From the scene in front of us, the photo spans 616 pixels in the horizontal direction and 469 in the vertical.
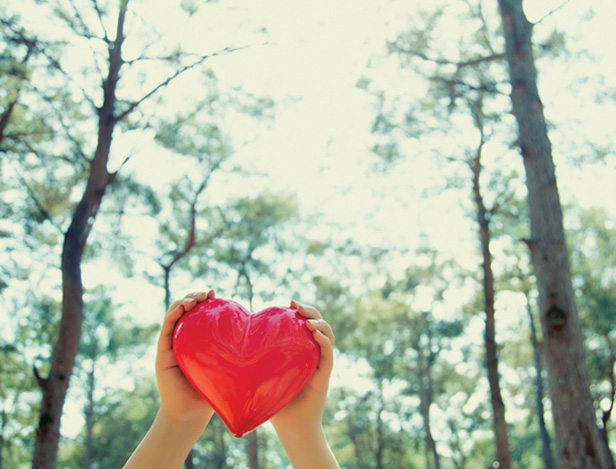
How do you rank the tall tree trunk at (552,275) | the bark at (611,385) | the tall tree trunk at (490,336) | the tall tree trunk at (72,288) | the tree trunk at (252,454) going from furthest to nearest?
the bark at (611,385) < the tree trunk at (252,454) < the tall tree trunk at (490,336) < the tall tree trunk at (72,288) < the tall tree trunk at (552,275)

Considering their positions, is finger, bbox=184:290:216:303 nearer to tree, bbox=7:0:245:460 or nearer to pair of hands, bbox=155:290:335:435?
pair of hands, bbox=155:290:335:435

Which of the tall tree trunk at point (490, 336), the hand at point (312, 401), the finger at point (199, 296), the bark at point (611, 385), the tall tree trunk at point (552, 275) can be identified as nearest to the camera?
the hand at point (312, 401)

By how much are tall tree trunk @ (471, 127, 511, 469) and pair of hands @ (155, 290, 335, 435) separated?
A: 8166mm

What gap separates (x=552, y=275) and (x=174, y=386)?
13.2 feet

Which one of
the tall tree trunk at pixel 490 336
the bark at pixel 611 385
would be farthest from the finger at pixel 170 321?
the bark at pixel 611 385

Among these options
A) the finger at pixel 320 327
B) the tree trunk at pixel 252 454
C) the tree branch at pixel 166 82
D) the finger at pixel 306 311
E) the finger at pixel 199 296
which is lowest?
the finger at pixel 320 327

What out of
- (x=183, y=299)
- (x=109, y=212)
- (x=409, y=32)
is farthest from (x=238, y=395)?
(x=109, y=212)

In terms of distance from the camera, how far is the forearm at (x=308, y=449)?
1.81m

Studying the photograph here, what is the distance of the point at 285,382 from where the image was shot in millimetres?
1826

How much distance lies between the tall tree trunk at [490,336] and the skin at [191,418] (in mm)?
8169

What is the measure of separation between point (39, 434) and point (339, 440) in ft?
89.5

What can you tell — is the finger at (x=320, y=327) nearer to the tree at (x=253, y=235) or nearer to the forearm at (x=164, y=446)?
the forearm at (x=164, y=446)

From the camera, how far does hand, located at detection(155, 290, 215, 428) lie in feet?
6.07

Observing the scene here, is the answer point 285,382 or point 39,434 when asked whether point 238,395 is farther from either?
point 39,434
